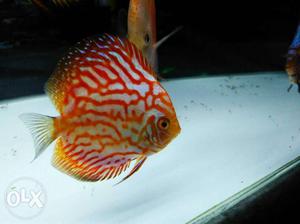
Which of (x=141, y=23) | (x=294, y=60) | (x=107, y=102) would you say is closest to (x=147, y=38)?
(x=141, y=23)

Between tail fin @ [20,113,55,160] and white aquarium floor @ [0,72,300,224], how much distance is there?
482 mm

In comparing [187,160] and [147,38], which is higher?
[147,38]

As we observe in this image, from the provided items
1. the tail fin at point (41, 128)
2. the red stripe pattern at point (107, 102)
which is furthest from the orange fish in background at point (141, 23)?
the tail fin at point (41, 128)

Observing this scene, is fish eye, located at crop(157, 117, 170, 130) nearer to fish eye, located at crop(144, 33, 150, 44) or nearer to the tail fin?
the tail fin

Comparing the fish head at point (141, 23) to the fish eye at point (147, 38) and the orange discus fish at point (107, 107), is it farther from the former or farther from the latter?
the orange discus fish at point (107, 107)

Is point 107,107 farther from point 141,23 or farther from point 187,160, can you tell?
point 187,160

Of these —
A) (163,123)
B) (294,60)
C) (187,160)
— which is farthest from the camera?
(187,160)

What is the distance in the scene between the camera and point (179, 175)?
50.3 inches

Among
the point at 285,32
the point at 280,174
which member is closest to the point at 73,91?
the point at 280,174

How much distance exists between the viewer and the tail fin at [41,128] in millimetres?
615

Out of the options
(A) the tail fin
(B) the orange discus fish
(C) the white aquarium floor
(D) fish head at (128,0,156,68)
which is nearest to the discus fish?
(C) the white aquarium floor

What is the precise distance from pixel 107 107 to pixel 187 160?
0.78 m

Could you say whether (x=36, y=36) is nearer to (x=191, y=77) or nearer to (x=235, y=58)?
(x=191, y=77)

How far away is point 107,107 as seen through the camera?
0.62m
